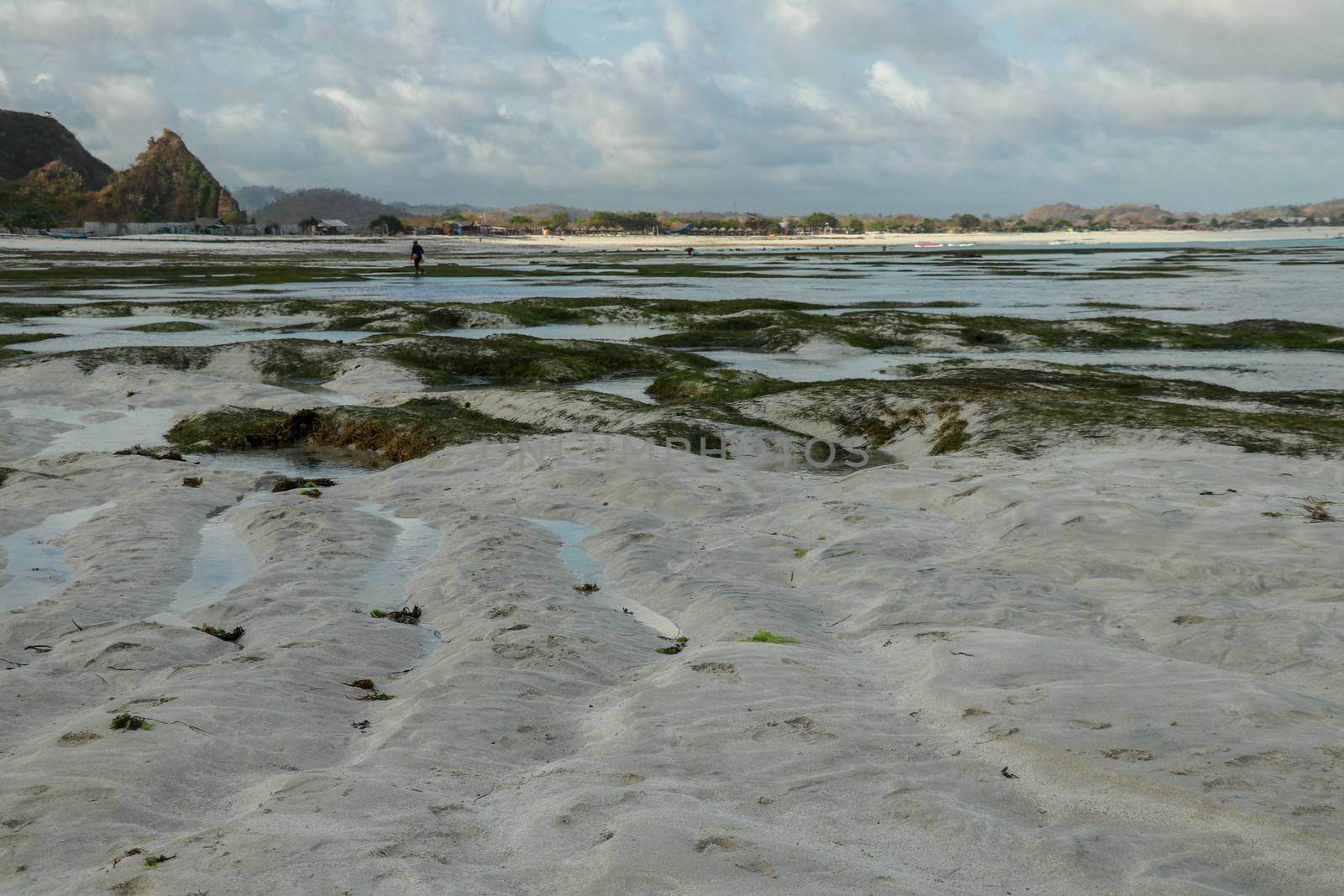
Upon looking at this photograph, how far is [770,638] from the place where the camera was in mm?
8781

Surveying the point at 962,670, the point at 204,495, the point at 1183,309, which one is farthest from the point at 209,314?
the point at 1183,309

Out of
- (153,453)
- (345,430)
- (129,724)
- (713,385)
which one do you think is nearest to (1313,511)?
(129,724)

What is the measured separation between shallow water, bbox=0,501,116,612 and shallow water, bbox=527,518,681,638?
213 inches

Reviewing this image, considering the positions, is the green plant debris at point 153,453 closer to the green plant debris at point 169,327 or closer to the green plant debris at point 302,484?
the green plant debris at point 302,484

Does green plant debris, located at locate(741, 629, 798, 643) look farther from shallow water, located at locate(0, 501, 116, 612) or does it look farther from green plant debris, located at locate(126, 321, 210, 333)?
green plant debris, located at locate(126, 321, 210, 333)

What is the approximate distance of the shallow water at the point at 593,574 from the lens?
9.69 metres

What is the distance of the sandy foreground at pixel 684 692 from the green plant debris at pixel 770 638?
11.2 inches

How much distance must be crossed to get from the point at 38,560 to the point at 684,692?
8325mm

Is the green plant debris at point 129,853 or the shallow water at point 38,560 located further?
the shallow water at point 38,560

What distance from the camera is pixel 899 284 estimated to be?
70.5 metres

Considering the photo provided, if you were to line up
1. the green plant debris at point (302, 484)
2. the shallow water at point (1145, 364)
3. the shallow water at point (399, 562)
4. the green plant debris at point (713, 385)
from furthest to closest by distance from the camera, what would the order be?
the shallow water at point (1145, 364) → the green plant debris at point (713, 385) → the green plant debris at point (302, 484) → the shallow water at point (399, 562)

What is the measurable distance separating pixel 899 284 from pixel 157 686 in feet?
222

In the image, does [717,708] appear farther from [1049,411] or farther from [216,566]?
[1049,411]

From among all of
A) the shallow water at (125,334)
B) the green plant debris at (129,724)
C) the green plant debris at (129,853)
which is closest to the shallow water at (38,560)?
the green plant debris at (129,724)
